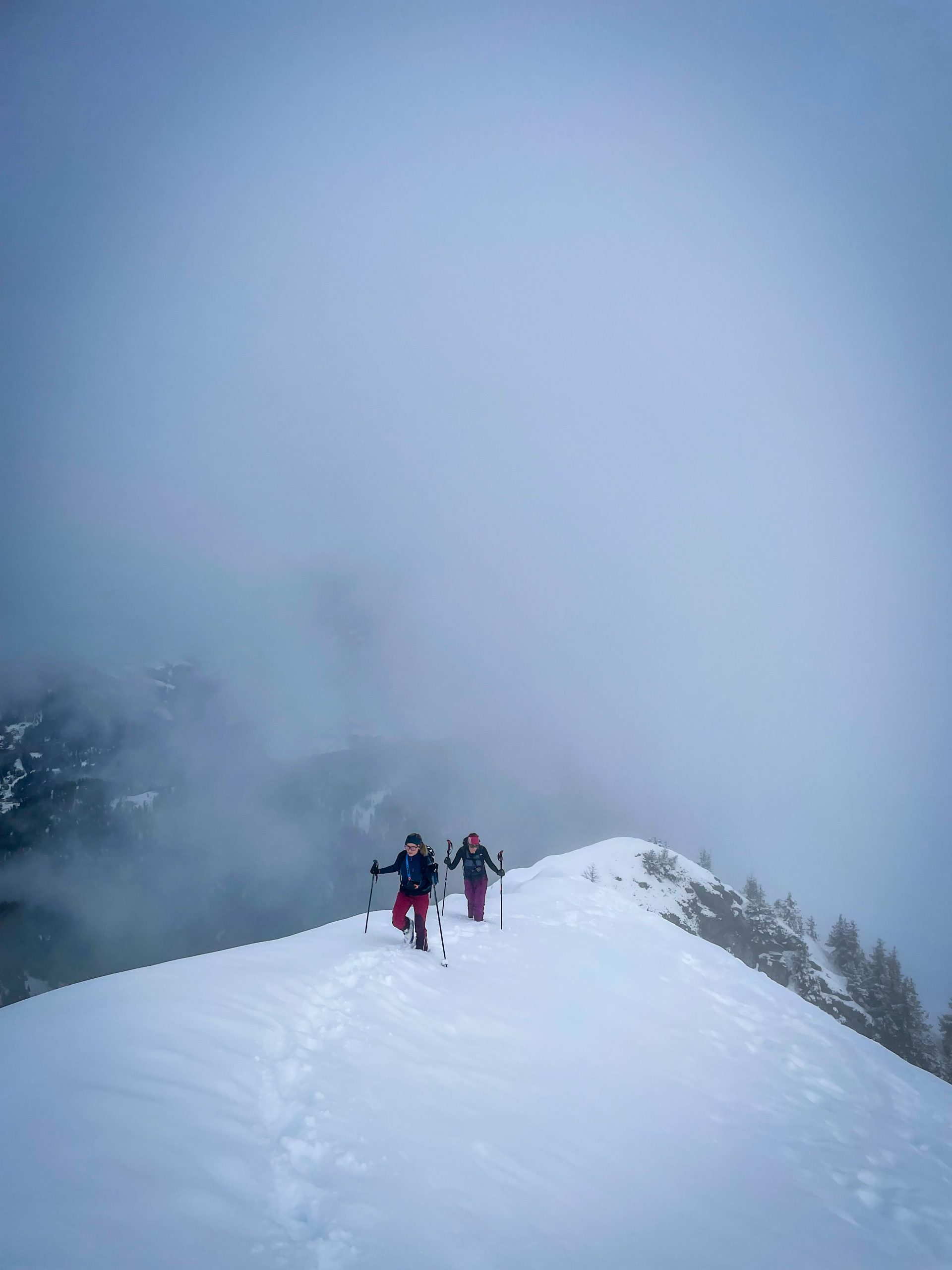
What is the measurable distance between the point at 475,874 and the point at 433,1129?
9.84 m

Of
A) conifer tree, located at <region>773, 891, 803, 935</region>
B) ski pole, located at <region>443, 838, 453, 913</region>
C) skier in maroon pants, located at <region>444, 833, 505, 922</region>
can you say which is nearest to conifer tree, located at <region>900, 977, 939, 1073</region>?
conifer tree, located at <region>773, 891, 803, 935</region>

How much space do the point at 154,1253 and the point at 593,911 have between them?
16.2 metres

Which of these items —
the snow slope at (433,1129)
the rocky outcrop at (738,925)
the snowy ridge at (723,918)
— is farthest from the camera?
the rocky outcrop at (738,925)

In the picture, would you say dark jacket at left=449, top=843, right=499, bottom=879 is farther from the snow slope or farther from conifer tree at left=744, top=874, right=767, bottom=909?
conifer tree at left=744, top=874, right=767, bottom=909

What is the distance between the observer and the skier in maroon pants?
16.0 metres

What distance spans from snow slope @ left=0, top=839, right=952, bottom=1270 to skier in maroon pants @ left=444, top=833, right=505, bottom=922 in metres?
3.70

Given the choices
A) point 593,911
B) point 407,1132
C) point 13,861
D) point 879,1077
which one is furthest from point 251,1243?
point 13,861

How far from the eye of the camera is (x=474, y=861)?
52.7ft

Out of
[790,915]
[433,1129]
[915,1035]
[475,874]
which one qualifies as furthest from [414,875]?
[790,915]

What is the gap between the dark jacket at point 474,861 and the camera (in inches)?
625

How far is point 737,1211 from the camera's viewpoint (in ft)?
20.8

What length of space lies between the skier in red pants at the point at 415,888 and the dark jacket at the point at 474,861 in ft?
10.3

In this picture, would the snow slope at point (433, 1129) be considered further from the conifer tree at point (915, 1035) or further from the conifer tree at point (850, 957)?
the conifer tree at point (850, 957)

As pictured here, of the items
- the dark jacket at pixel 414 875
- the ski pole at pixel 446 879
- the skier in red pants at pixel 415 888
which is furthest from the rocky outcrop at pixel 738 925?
the dark jacket at pixel 414 875
